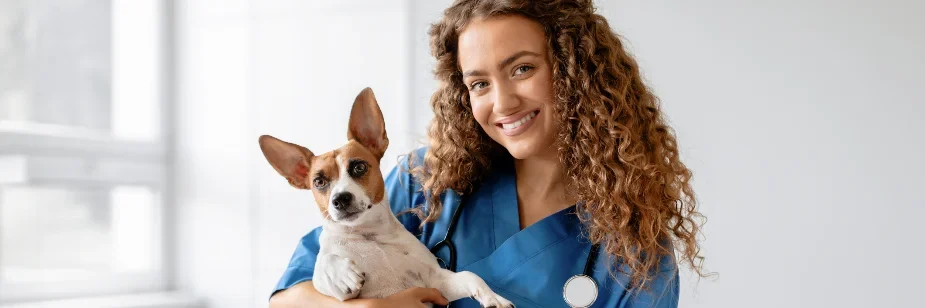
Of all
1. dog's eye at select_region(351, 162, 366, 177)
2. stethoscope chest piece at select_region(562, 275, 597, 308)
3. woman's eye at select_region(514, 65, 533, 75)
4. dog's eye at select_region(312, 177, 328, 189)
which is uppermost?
woman's eye at select_region(514, 65, 533, 75)

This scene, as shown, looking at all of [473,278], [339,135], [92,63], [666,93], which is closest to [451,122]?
[473,278]

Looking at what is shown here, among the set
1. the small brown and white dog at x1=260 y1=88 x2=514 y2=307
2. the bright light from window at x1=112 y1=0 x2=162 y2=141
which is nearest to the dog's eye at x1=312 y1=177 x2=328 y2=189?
the small brown and white dog at x1=260 y1=88 x2=514 y2=307

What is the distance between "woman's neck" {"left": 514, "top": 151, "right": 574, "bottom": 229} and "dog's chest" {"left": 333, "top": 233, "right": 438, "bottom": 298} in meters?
0.35

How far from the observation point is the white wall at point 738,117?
2057mm

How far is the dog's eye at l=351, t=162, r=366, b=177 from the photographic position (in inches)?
52.7

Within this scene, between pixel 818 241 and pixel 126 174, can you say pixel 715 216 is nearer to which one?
pixel 818 241

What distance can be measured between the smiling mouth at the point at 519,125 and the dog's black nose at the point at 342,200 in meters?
0.41

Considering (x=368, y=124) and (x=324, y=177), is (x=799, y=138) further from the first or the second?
(x=324, y=177)

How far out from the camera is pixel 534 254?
1.60m

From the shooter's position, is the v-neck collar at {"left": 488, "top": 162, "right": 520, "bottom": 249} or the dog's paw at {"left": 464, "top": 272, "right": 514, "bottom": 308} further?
the v-neck collar at {"left": 488, "top": 162, "right": 520, "bottom": 249}

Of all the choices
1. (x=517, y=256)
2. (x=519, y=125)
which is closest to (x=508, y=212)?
(x=517, y=256)

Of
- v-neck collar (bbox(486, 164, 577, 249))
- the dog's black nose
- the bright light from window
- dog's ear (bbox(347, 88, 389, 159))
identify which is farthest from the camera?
the bright light from window

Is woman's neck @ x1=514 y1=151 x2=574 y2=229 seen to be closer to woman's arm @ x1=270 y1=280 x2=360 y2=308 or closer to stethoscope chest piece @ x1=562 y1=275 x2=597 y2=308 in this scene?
stethoscope chest piece @ x1=562 y1=275 x2=597 y2=308

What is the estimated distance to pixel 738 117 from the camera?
2244mm
